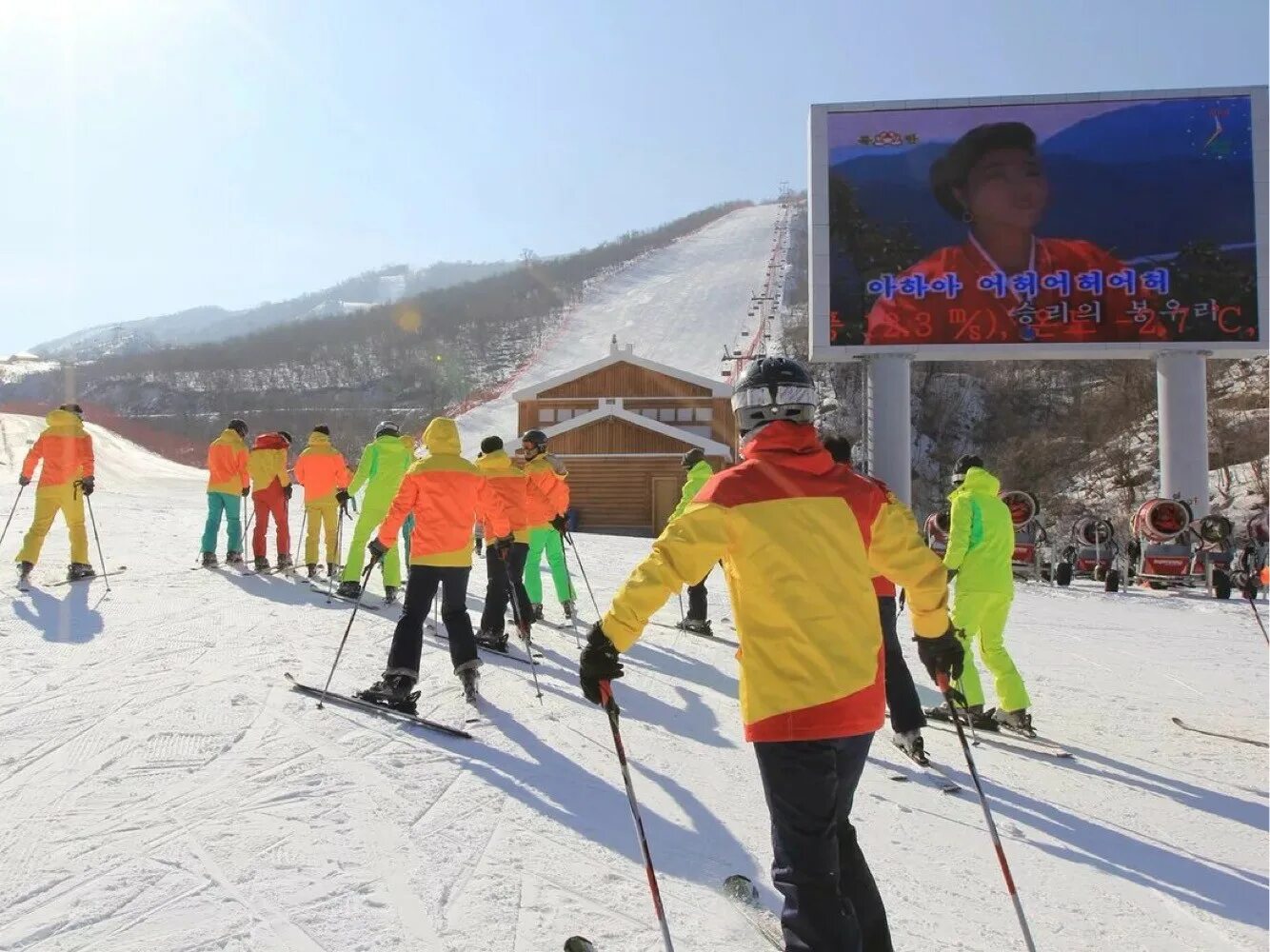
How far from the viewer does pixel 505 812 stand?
12.7 feet

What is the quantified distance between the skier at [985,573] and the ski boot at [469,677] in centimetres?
315

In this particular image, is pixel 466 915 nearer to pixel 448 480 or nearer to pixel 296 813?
pixel 296 813

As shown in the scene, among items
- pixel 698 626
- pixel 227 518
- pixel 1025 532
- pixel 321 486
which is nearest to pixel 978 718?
pixel 698 626

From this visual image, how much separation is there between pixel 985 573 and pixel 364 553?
20.8 feet

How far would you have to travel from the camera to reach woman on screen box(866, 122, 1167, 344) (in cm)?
1578

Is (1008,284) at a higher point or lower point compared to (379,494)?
higher

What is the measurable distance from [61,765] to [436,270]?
17184 centimetres

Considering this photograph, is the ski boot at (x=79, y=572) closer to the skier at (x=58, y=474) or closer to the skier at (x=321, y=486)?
the skier at (x=58, y=474)

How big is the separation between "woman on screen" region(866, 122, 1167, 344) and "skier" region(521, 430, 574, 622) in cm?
1000

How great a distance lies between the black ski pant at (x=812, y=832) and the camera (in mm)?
2244

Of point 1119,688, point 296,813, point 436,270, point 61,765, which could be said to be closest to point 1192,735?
point 1119,688

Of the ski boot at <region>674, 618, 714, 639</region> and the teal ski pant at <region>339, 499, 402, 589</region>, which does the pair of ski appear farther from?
the teal ski pant at <region>339, 499, 402, 589</region>

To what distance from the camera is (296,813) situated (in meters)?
3.70

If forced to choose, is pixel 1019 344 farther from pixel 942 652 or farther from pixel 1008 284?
pixel 942 652
